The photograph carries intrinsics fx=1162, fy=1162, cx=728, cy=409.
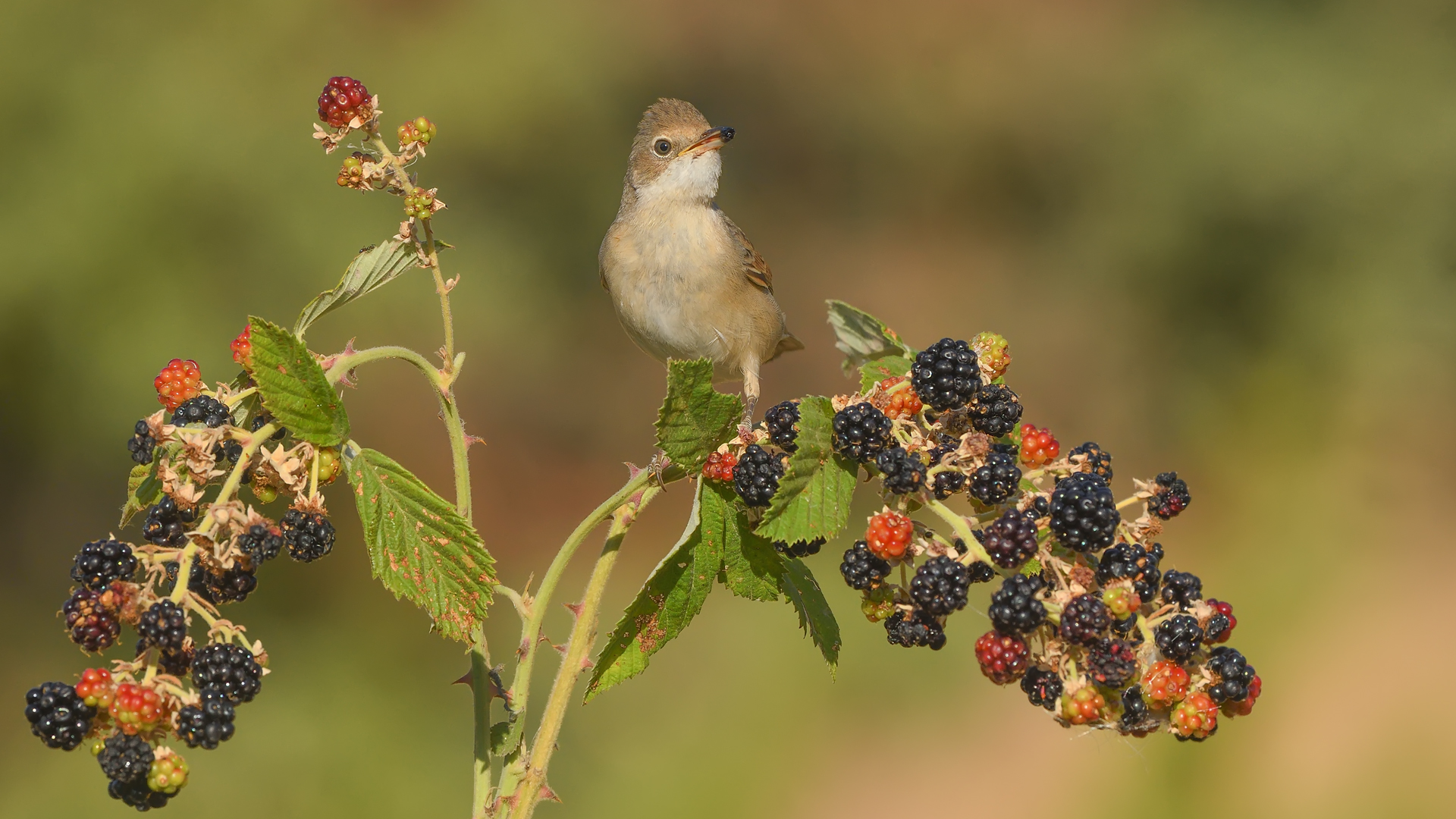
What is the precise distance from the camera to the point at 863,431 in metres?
2.34

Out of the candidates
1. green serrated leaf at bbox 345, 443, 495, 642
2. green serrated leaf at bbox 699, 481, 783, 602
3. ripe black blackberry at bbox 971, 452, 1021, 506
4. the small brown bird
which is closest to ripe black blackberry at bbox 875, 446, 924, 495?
ripe black blackberry at bbox 971, 452, 1021, 506

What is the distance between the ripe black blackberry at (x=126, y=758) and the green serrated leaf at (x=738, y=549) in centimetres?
120

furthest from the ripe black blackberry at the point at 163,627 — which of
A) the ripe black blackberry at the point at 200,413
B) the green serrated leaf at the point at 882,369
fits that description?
the green serrated leaf at the point at 882,369

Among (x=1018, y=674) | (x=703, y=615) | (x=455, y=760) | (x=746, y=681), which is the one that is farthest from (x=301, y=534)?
(x=703, y=615)

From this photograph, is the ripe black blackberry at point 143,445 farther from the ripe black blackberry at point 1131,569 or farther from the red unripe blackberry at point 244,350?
the ripe black blackberry at point 1131,569

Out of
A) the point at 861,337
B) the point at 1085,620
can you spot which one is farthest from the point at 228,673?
the point at 861,337

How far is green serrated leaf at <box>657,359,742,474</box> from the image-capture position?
2.44 m

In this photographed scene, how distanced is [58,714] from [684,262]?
348 centimetres

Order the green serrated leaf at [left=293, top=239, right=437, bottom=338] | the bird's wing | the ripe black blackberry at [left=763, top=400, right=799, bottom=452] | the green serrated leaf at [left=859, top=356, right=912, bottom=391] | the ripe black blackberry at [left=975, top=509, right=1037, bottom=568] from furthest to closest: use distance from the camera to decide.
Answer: the bird's wing
the green serrated leaf at [left=859, top=356, right=912, bottom=391]
the green serrated leaf at [left=293, top=239, right=437, bottom=338]
the ripe black blackberry at [left=763, top=400, right=799, bottom=452]
the ripe black blackberry at [left=975, top=509, right=1037, bottom=568]

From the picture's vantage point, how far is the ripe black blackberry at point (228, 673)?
6.50 feet

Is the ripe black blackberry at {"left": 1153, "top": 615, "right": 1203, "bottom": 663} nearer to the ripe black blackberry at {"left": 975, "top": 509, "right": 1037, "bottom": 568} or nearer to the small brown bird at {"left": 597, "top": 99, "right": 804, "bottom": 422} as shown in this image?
the ripe black blackberry at {"left": 975, "top": 509, "right": 1037, "bottom": 568}

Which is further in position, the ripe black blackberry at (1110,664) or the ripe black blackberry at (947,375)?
the ripe black blackberry at (947,375)

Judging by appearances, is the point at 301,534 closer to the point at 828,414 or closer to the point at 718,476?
the point at 718,476

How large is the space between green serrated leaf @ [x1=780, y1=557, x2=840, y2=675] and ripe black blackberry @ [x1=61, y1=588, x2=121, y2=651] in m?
1.41
